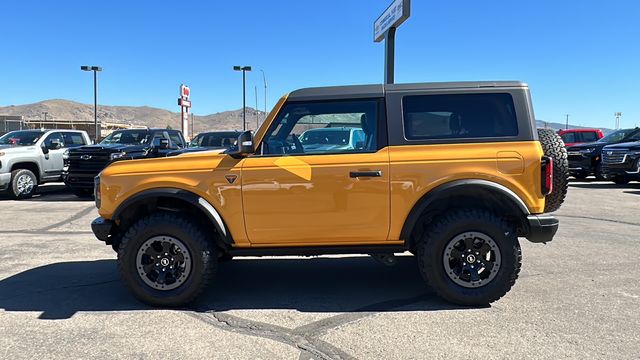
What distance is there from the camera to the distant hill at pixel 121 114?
145750 millimetres

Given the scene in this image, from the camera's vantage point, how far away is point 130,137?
12.9m

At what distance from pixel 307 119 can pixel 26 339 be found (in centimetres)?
296

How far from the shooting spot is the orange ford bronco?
407 cm

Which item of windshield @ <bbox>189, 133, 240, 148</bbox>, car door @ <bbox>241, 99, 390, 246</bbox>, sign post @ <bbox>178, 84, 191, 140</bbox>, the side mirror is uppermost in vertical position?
sign post @ <bbox>178, 84, 191, 140</bbox>

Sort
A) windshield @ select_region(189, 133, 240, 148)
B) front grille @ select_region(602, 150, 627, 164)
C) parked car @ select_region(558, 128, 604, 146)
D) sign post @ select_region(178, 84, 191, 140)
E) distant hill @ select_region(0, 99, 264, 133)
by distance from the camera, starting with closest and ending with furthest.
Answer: windshield @ select_region(189, 133, 240, 148), front grille @ select_region(602, 150, 627, 164), parked car @ select_region(558, 128, 604, 146), sign post @ select_region(178, 84, 191, 140), distant hill @ select_region(0, 99, 264, 133)

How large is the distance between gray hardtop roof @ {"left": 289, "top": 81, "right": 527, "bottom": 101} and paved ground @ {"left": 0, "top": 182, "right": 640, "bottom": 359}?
196cm

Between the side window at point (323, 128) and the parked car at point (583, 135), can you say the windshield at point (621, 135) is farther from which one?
the side window at point (323, 128)

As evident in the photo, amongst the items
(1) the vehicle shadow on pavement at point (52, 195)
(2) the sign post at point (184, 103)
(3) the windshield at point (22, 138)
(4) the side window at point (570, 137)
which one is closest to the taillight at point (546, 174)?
(1) the vehicle shadow on pavement at point (52, 195)

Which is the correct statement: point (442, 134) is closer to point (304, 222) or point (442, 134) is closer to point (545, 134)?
point (545, 134)

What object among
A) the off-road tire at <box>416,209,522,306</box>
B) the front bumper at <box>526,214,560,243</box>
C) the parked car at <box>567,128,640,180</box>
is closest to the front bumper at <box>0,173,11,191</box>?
the off-road tire at <box>416,209,522,306</box>

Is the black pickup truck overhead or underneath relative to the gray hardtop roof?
underneath

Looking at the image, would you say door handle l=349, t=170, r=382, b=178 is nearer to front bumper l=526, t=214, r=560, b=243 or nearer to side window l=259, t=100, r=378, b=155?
side window l=259, t=100, r=378, b=155

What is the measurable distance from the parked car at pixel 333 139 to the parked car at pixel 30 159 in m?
10.4

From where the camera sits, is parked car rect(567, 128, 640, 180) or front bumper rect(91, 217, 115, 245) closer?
front bumper rect(91, 217, 115, 245)
